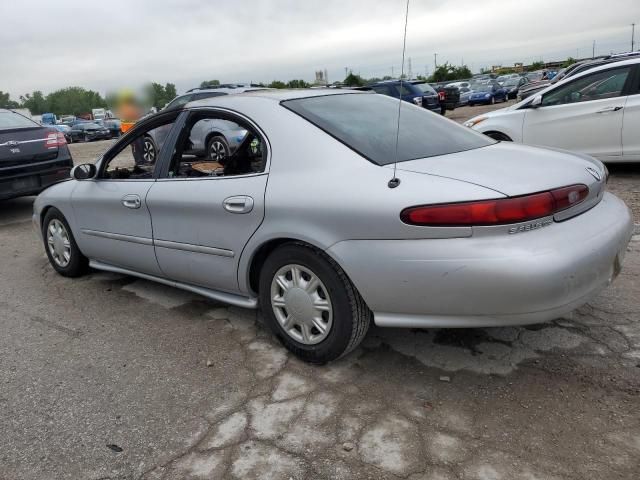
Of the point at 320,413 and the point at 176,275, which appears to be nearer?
the point at 320,413

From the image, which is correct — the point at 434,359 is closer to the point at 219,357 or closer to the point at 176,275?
the point at 219,357

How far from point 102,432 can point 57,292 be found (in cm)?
231

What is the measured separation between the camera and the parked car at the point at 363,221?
2406 mm

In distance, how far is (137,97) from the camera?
819 cm

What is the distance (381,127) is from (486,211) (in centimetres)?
103

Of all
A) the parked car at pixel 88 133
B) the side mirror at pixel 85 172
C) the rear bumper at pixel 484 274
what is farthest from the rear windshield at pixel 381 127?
the parked car at pixel 88 133

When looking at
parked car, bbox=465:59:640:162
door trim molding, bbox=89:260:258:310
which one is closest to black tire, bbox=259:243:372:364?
door trim molding, bbox=89:260:258:310

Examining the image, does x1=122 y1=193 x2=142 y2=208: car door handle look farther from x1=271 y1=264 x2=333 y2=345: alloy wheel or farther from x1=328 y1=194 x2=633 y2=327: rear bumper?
x1=328 y1=194 x2=633 y2=327: rear bumper

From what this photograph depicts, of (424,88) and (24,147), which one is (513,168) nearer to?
(24,147)

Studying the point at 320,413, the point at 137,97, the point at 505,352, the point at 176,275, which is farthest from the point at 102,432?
the point at 137,97

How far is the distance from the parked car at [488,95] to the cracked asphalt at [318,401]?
1116 inches

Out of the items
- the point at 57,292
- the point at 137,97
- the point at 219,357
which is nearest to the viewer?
the point at 219,357

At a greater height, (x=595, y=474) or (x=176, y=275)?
(x=176, y=275)

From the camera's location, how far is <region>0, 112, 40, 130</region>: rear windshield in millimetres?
7539
